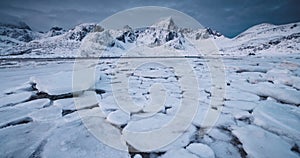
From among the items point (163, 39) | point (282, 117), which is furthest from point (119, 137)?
point (163, 39)

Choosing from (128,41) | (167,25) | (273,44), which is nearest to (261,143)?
(273,44)

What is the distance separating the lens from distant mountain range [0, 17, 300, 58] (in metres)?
35.1

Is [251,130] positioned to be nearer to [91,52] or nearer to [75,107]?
[75,107]

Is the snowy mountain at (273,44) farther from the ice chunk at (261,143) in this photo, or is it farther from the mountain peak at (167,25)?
the mountain peak at (167,25)

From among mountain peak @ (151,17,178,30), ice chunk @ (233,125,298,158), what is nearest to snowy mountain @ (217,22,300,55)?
ice chunk @ (233,125,298,158)

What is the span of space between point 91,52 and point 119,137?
1139 inches

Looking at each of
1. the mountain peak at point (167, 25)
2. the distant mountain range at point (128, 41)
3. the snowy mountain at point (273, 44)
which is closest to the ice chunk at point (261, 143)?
the distant mountain range at point (128, 41)

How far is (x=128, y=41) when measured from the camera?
7700 centimetres

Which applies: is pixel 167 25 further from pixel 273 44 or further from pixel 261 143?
pixel 261 143

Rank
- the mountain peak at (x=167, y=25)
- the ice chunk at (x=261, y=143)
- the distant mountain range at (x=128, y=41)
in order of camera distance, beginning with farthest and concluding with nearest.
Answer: the mountain peak at (x=167, y=25)
the distant mountain range at (x=128, y=41)
the ice chunk at (x=261, y=143)

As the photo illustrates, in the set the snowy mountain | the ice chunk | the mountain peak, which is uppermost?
the mountain peak

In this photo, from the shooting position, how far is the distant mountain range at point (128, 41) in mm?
35094

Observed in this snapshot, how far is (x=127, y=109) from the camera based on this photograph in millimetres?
2559

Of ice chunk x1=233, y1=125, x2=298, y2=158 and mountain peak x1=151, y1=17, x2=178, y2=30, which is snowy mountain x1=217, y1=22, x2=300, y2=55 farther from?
mountain peak x1=151, y1=17, x2=178, y2=30
